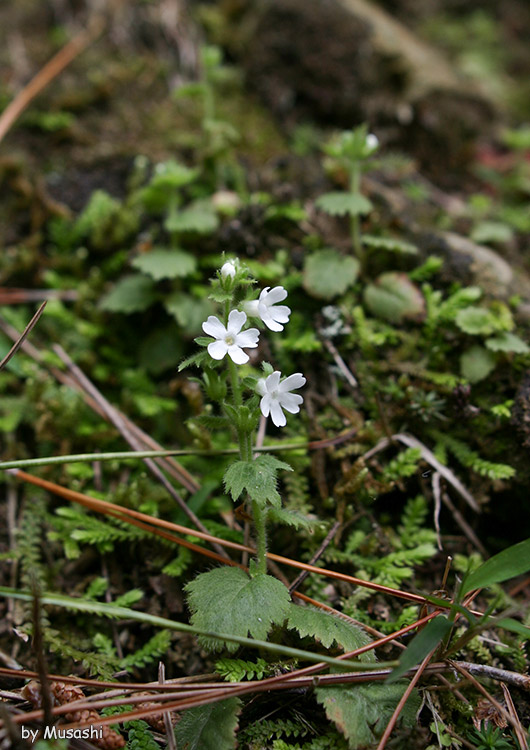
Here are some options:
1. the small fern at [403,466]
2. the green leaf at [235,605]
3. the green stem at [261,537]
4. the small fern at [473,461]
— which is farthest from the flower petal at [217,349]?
the small fern at [473,461]

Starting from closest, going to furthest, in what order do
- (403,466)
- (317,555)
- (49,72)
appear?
(317,555) < (403,466) < (49,72)

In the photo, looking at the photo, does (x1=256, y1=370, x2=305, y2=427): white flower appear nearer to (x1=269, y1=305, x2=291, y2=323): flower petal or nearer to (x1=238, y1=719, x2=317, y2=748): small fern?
(x1=269, y1=305, x2=291, y2=323): flower petal

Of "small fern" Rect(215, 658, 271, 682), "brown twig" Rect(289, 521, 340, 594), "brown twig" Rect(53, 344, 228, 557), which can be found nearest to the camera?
"small fern" Rect(215, 658, 271, 682)

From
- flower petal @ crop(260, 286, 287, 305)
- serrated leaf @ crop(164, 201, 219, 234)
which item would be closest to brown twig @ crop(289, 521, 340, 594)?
flower petal @ crop(260, 286, 287, 305)

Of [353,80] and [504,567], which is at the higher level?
[353,80]

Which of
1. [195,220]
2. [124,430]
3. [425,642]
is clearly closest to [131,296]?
[195,220]

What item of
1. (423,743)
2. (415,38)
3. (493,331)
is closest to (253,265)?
(493,331)

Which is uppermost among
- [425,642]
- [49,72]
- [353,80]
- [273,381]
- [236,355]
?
[49,72]

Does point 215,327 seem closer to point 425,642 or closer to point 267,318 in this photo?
point 267,318
